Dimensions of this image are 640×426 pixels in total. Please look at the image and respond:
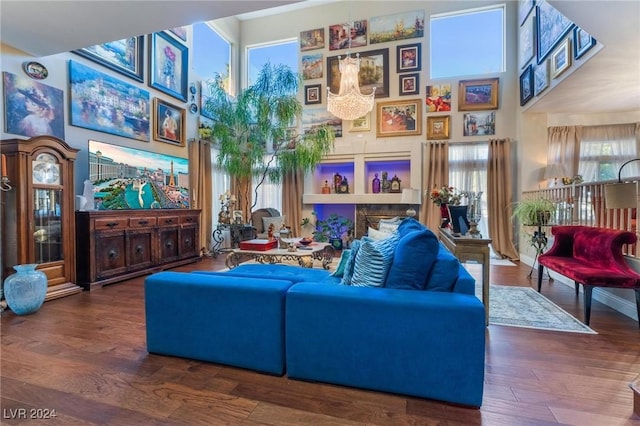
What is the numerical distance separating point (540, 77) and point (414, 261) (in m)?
4.90

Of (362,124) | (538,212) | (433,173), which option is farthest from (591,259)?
(362,124)

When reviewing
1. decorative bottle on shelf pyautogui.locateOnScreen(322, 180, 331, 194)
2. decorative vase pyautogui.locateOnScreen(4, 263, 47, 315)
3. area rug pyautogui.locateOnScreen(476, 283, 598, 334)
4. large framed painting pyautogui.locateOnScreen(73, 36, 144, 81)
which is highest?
large framed painting pyautogui.locateOnScreen(73, 36, 144, 81)

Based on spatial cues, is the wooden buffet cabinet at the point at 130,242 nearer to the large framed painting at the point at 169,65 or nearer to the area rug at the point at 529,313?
the large framed painting at the point at 169,65

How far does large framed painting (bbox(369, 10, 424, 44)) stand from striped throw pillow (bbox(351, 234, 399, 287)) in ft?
20.3

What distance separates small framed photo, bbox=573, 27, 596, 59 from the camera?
342 cm

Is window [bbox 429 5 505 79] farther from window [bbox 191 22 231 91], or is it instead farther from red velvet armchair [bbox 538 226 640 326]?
window [bbox 191 22 231 91]

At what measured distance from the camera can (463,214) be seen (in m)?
2.86

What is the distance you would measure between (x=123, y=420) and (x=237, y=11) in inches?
121

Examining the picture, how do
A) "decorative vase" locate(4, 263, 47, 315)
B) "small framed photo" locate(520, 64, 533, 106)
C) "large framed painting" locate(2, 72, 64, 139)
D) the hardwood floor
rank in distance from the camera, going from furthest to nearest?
"small framed photo" locate(520, 64, 533, 106)
"large framed painting" locate(2, 72, 64, 139)
"decorative vase" locate(4, 263, 47, 315)
the hardwood floor

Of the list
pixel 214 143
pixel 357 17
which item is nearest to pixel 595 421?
pixel 214 143

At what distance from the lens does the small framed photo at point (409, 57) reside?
6406mm

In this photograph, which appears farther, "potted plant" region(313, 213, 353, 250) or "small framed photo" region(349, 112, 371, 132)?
"potted plant" region(313, 213, 353, 250)

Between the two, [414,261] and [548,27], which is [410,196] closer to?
[548,27]

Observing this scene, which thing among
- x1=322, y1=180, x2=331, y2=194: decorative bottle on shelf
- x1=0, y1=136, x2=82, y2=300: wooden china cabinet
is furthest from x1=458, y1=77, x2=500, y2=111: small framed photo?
x1=0, y1=136, x2=82, y2=300: wooden china cabinet
